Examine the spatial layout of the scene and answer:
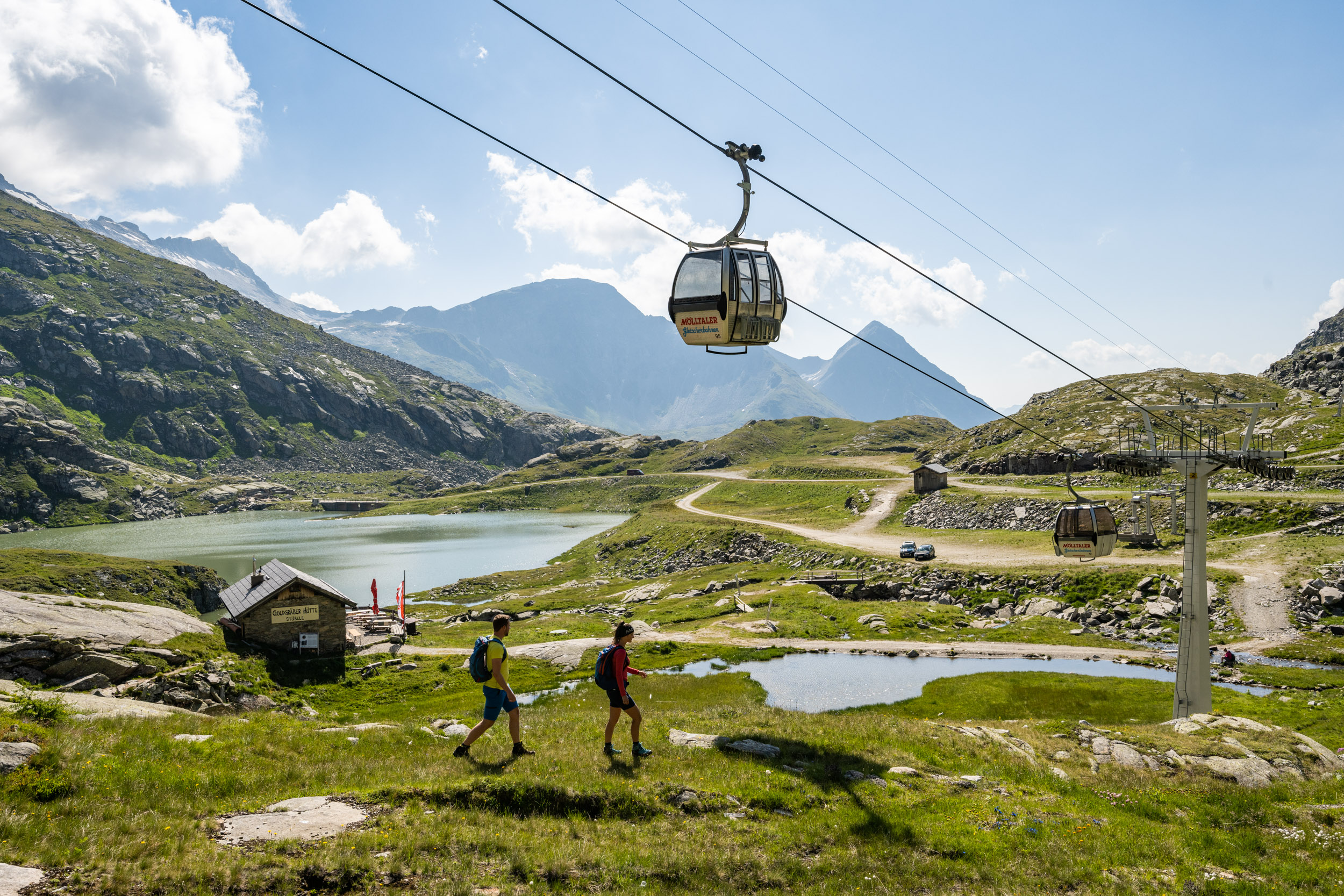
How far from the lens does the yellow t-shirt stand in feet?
44.4

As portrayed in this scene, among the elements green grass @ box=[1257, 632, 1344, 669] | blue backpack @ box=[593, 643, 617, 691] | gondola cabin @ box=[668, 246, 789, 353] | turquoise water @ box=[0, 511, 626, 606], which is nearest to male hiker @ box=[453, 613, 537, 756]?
blue backpack @ box=[593, 643, 617, 691]

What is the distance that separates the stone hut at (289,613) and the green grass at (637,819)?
Result: 19387 millimetres

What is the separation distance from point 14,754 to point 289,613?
90.6 feet

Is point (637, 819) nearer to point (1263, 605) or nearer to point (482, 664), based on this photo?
point (482, 664)

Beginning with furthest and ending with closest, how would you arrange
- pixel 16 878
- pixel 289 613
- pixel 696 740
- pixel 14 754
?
pixel 289 613, pixel 696 740, pixel 14 754, pixel 16 878

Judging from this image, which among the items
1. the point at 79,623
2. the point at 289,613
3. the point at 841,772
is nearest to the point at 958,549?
the point at 841,772

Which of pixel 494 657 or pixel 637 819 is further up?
pixel 494 657

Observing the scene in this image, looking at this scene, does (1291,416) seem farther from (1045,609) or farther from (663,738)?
(663,738)

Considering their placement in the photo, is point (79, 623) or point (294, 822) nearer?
point (294, 822)

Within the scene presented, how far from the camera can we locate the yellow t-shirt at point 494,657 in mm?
13531

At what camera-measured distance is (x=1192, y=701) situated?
877 inches

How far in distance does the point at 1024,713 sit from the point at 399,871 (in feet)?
88.9

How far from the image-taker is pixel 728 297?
55.3ft

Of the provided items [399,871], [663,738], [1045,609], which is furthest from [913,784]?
[1045,609]
